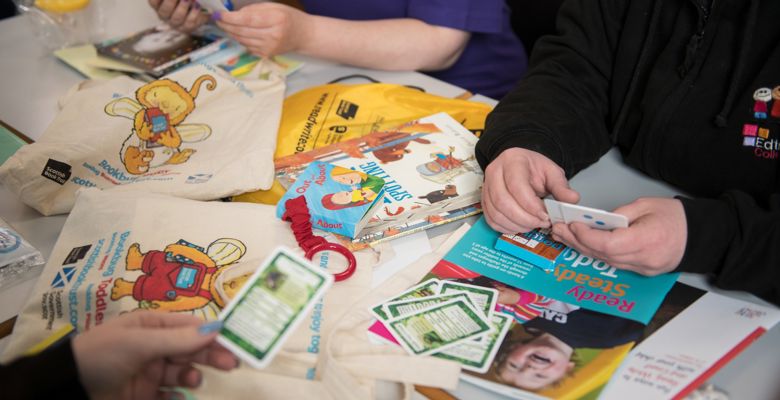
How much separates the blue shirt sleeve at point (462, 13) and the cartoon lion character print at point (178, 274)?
75 centimetres

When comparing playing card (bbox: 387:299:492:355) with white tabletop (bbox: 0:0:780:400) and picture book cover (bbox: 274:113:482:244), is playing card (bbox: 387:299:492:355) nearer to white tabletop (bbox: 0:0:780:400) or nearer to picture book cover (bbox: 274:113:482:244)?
white tabletop (bbox: 0:0:780:400)

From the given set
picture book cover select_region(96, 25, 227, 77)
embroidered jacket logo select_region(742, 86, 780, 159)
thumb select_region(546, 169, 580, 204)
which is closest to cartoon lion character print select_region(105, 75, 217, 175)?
picture book cover select_region(96, 25, 227, 77)

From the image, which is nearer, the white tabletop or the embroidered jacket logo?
the white tabletop

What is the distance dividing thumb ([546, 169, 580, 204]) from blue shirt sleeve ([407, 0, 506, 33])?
1.85ft

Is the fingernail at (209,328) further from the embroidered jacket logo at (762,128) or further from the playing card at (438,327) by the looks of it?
the embroidered jacket logo at (762,128)

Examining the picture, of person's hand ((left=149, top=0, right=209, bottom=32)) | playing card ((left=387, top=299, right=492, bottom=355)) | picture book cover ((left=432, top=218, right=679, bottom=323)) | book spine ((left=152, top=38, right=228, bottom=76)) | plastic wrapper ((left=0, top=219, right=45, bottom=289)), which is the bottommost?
plastic wrapper ((left=0, top=219, right=45, bottom=289))

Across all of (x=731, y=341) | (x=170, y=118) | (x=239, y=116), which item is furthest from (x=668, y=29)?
(x=170, y=118)

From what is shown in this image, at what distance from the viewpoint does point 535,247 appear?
2.93ft

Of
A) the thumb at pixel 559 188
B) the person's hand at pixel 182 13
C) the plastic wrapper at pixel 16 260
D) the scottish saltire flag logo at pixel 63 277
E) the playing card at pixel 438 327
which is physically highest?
the person's hand at pixel 182 13

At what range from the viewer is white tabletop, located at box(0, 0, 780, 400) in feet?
2.40

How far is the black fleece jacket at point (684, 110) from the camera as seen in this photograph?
2.61 feet

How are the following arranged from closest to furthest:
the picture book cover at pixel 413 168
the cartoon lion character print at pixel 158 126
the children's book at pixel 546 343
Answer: the children's book at pixel 546 343, the picture book cover at pixel 413 168, the cartoon lion character print at pixel 158 126

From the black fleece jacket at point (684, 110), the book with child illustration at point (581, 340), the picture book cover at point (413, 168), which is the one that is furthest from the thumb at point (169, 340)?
the black fleece jacket at point (684, 110)

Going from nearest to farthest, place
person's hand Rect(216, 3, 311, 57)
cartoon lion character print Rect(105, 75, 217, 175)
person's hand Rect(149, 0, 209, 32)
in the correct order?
cartoon lion character print Rect(105, 75, 217, 175)
person's hand Rect(216, 3, 311, 57)
person's hand Rect(149, 0, 209, 32)
